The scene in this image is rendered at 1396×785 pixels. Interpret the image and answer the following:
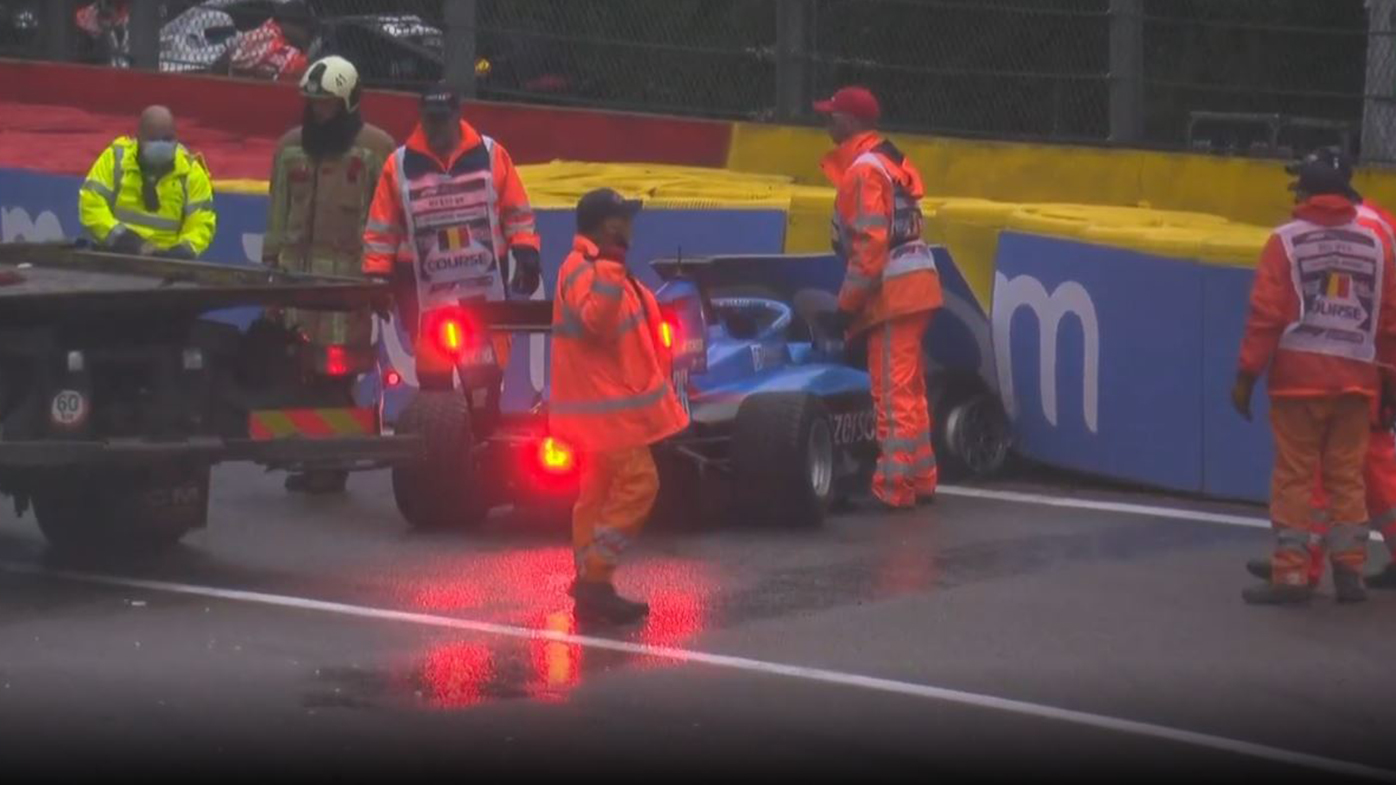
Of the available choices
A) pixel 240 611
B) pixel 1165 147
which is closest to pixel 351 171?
pixel 240 611

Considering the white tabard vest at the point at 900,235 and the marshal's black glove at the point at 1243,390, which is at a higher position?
the white tabard vest at the point at 900,235

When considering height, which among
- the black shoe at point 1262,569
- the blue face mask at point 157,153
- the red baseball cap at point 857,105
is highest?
the red baseball cap at point 857,105

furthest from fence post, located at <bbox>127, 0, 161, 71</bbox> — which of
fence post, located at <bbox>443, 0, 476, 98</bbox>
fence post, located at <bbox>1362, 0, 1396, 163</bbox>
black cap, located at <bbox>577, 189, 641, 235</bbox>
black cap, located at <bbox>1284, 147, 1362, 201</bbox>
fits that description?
black cap, located at <bbox>1284, 147, 1362, 201</bbox>

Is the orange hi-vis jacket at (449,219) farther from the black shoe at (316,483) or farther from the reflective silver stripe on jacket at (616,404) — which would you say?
the reflective silver stripe on jacket at (616,404)

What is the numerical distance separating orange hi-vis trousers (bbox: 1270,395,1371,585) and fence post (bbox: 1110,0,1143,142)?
224 inches

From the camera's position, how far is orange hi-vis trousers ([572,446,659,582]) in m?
9.24

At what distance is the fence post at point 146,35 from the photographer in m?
20.4

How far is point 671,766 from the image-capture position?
285 inches

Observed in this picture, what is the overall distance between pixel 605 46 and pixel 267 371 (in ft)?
25.5

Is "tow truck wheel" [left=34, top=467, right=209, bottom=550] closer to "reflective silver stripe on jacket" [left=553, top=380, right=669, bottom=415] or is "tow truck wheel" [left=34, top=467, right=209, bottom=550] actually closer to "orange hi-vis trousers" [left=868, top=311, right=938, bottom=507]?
"reflective silver stripe on jacket" [left=553, top=380, right=669, bottom=415]

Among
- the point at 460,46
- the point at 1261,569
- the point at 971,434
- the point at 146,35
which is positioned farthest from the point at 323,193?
the point at 146,35

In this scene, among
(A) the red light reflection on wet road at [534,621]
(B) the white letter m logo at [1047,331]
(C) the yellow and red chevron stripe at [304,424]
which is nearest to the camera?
(A) the red light reflection on wet road at [534,621]

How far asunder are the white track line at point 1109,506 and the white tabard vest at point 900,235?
3.67 ft

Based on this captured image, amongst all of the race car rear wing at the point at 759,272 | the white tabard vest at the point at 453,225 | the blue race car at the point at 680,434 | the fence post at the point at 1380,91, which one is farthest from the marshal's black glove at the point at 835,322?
the fence post at the point at 1380,91
